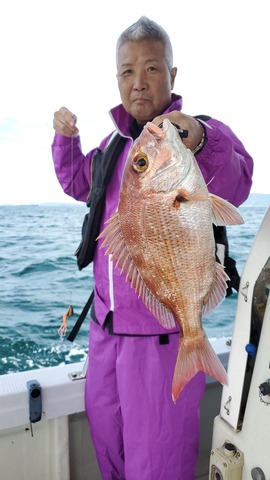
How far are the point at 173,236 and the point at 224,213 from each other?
6.8 inches

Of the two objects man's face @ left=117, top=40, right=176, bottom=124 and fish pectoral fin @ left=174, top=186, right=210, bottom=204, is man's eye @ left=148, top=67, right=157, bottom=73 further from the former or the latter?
fish pectoral fin @ left=174, top=186, right=210, bottom=204

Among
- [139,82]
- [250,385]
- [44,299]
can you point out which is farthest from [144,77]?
[44,299]

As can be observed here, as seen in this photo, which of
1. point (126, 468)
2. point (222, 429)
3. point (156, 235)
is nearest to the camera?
point (156, 235)

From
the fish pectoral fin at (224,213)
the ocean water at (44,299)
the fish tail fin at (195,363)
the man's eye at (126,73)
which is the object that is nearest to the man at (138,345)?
the man's eye at (126,73)

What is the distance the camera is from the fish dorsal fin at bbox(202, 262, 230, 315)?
144 centimetres

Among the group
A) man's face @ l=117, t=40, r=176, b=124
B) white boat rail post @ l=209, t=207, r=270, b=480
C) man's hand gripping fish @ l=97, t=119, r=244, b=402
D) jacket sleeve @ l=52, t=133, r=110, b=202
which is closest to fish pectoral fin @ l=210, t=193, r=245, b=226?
man's hand gripping fish @ l=97, t=119, r=244, b=402

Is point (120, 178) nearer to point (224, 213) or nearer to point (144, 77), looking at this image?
point (144, 77)

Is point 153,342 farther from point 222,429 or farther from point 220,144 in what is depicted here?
point 220,144

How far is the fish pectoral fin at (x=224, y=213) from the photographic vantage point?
4.20 ft

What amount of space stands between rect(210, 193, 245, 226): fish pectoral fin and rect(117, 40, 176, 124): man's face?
814 mm

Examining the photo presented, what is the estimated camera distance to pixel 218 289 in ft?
4.75

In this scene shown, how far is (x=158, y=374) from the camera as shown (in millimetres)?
1999

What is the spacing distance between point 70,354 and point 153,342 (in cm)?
335

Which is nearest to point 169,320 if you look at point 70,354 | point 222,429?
point 222,429
